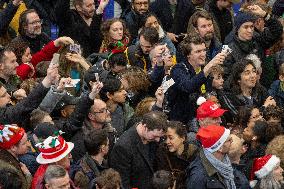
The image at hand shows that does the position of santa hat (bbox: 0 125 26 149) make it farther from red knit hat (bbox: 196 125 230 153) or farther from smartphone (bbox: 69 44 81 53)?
smartphone (bbox: 69 44 81 53)

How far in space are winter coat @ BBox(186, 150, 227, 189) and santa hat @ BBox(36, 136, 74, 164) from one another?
1.19 metres

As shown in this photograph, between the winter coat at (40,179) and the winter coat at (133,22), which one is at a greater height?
the winter coat at (40,179)

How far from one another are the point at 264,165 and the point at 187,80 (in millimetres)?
1641

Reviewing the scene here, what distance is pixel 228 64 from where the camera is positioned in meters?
11.2

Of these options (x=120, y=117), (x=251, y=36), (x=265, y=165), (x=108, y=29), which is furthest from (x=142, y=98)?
(x=265, y=165)

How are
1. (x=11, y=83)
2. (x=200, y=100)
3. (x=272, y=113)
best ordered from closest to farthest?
(x=200, y=100) < (x=272, y=113) < (x=11, y=83)

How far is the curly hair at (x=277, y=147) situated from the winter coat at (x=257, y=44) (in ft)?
8.60

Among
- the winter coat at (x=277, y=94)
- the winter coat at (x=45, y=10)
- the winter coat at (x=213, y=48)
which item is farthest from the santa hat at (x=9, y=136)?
the winter coat at (x=45, y=10)

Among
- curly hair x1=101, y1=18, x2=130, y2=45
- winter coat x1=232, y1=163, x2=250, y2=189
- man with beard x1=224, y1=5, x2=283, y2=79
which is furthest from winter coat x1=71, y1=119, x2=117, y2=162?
man with beard x1=224, y1=5, x2=283, y2=79

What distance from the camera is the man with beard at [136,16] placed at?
12016 millimetres

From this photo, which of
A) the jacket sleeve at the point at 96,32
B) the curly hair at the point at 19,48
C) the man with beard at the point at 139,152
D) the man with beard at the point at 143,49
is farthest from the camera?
the jacket sleeve at the point at 96,32

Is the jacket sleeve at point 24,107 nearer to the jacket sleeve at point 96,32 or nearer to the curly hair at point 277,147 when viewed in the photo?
the curly hair at point 277,147

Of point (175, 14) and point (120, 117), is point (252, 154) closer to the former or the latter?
point (120, 117)

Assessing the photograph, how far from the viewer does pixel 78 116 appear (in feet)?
28.9
